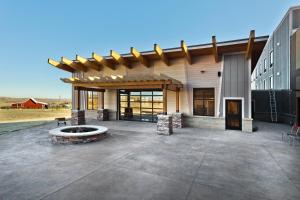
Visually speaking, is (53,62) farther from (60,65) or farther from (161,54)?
(161,54)

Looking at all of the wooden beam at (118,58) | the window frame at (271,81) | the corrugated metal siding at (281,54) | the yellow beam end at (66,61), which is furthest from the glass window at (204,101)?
the window frame at (271,81)

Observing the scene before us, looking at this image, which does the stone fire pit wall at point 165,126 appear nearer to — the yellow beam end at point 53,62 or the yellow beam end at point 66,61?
the yellow beam end at point 66,61

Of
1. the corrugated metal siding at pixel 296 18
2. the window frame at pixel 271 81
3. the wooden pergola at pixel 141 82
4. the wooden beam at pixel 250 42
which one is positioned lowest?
the wooden pergola at pixel 141 82

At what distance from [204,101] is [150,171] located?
775cm

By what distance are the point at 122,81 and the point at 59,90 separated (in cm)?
5241

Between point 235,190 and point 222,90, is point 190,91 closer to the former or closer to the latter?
point 222,90

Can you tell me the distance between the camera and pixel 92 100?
49.8 ft

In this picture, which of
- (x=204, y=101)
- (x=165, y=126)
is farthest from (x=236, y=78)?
(x=165, y=126)

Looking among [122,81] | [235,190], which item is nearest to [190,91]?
[122,81]

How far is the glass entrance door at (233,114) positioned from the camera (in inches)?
386

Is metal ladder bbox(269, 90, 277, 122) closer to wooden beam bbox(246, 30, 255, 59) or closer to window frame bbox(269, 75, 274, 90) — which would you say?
window frame bbox(269, 75, 274, 90)

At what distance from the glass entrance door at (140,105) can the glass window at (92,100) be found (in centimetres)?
263

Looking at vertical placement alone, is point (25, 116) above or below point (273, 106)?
below

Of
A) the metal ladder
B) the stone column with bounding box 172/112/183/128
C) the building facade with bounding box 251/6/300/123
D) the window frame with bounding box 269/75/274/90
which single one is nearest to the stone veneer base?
the stone column with bounding box 172/112/183/128
